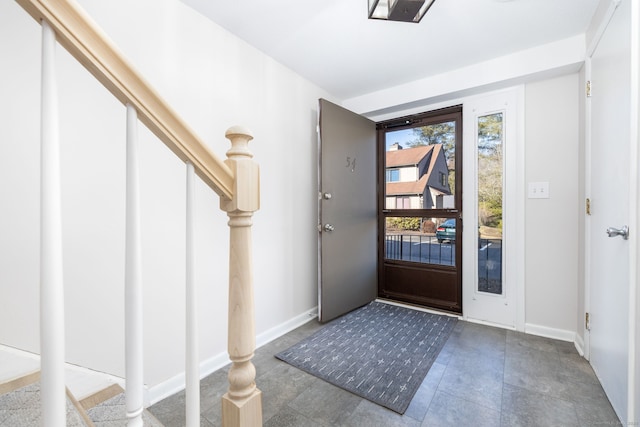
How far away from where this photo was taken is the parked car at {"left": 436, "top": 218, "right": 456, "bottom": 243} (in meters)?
2.86

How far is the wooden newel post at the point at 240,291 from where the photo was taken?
2.48ft

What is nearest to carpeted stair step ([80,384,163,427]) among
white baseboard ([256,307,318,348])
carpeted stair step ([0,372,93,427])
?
carpeted stair step ([0,372,93,427])

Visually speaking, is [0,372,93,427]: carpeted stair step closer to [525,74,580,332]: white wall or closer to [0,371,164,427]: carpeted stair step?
[0,371,164,427]: carpeted stair step

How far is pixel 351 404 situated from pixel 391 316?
52.3 inches

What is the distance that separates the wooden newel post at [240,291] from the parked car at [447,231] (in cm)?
→ 255

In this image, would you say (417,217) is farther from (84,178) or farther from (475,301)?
(84,178)

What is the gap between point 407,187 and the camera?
3.13 m

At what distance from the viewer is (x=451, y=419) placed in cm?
145

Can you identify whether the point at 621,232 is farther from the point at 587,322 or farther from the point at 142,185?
the point at 142,185

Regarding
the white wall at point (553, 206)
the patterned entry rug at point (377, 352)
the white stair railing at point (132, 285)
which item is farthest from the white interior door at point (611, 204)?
the white stair railing at point (132, 285)

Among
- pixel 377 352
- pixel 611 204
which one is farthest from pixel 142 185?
pixel 611 204

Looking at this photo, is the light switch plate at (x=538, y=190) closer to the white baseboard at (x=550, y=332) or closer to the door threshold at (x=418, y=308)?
the white baseboard at (x=550, y=332)

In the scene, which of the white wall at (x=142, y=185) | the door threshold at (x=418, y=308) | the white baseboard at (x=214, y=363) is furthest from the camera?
the door threshold at (x=418, y=308)

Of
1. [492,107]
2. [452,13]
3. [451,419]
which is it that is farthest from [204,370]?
[492,107]
